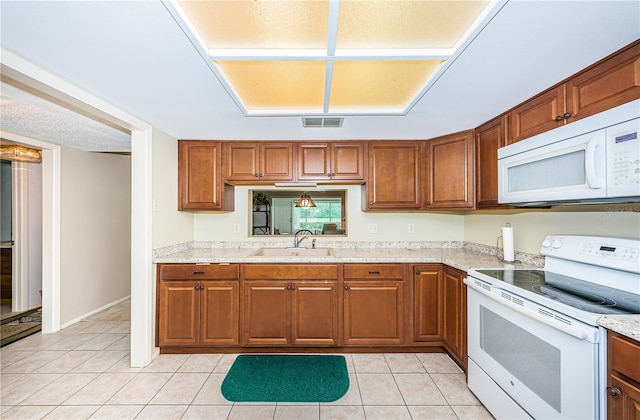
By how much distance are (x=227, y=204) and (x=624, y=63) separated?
3.00 m

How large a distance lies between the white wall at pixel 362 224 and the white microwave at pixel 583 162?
1.24 metres

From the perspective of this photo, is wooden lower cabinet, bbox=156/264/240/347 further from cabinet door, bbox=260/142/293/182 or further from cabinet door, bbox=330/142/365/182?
cabinet door, bbox=330/142/365/182

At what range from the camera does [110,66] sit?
1.46 m

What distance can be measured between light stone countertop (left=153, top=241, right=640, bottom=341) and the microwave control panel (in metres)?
1.04

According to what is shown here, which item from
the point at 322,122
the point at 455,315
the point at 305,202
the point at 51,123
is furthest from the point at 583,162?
the point at 51,123

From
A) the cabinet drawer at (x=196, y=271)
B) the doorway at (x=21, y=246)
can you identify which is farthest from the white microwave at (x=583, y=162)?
the doorway at (x=21, y=246)

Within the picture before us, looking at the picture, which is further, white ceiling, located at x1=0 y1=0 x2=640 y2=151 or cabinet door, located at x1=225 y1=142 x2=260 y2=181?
cabinet door, located at x1=225 y1=142 x2=260 y2=181

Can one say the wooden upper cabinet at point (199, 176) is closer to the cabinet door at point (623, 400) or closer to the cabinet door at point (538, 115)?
the cabinet door at point (538, 115)

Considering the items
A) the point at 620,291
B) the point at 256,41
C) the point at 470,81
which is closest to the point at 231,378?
the point at 256,41

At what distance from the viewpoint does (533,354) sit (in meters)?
1.40

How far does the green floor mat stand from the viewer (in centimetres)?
194

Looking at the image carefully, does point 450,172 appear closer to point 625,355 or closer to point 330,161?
point 330,161

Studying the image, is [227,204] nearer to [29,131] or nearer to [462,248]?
[29,131]

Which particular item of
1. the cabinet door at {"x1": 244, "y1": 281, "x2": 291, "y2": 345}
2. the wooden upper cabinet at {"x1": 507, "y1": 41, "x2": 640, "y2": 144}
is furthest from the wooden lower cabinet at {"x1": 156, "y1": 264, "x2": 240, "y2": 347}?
the wooden upper cabinet at {"x1": 507, "y1": 41, "x2": 640, "y2": 144}
